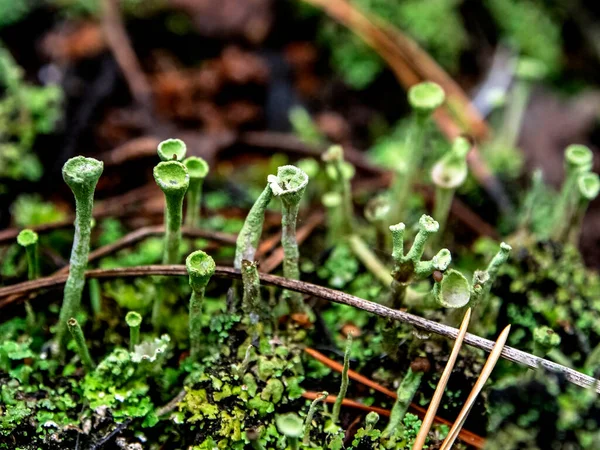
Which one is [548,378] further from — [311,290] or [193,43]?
[193,43]

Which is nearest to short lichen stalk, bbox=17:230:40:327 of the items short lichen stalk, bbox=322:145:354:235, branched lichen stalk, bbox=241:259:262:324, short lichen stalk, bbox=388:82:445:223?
branched lichen stalk, bbox=241:259:262:324

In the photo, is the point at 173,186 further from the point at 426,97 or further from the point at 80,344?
the point at 426,97

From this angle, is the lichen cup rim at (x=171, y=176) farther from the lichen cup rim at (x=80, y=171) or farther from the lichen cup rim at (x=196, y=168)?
the lichen cup rim at (x=196, y=168)

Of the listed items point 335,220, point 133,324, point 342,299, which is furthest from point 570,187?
point 133,324

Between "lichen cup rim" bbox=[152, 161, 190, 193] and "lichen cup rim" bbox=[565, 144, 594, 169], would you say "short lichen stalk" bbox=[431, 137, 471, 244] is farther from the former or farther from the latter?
"lichen cup rim" bbox=[152, 161, 190, 193]

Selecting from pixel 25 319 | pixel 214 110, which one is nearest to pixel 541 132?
pixel 214 110

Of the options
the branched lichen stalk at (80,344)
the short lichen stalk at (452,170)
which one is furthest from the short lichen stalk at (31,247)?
the short lichen stalk at (452,170)
